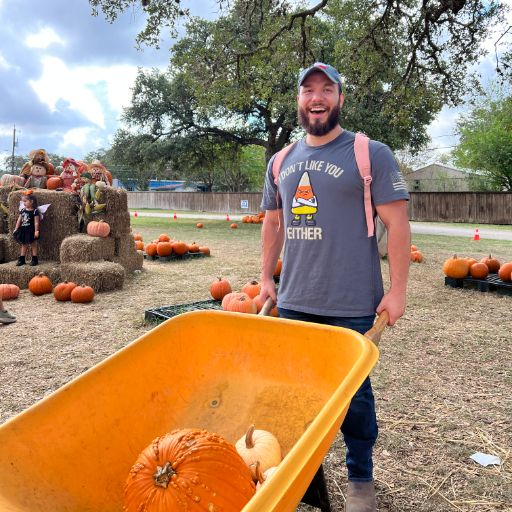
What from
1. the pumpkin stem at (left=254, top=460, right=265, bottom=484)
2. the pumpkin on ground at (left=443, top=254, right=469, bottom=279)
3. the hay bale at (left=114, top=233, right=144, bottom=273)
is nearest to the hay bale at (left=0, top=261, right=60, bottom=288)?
the hay bale at (left=114, top=233, right=144, bottom=273)

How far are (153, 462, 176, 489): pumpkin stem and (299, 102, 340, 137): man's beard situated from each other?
58.2 inches

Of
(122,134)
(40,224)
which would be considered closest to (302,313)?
(40,224)

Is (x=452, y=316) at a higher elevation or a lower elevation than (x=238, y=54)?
lower

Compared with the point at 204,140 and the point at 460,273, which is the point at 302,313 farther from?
the point at 204,140

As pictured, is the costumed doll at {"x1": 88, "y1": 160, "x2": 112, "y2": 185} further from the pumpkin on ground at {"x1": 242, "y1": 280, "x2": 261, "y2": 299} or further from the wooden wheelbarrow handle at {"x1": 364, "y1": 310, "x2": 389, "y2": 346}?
the wooden wheelbarrow handle at {"x1": 364, "y1": 310, "x2": 389, "y2": 346}

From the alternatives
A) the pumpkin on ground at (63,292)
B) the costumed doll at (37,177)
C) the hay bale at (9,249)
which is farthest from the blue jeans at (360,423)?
the costumed doll at (37,177)

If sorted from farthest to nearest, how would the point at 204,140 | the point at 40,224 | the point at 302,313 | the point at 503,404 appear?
the point at 204,140 < the point at 40,224 < the point at 503,404 < the point at 302,313

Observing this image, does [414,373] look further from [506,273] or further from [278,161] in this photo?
[506,273]

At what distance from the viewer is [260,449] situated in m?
1.74

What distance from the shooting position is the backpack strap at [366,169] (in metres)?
2.05

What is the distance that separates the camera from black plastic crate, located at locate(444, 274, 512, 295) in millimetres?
6781

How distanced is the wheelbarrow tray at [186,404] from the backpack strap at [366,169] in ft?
1.88

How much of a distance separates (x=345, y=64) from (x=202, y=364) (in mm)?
12783

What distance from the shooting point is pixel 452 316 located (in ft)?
18.9
